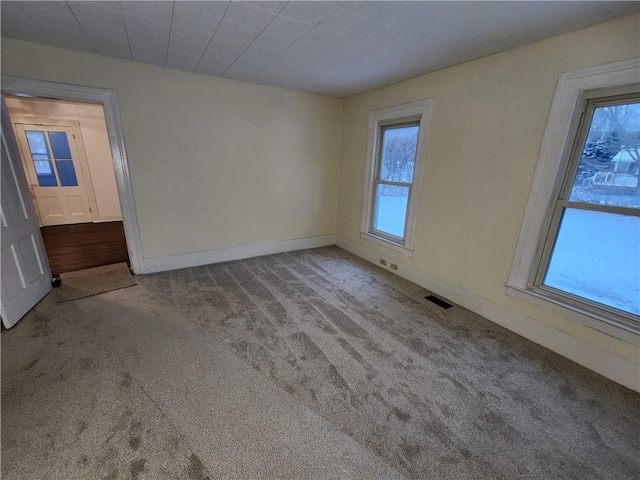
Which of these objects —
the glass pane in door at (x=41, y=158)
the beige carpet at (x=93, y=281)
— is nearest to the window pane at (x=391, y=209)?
the beige carpet at (x=93, y=281)

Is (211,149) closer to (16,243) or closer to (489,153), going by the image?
(16,243)

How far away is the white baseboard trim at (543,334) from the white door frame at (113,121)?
3440mm

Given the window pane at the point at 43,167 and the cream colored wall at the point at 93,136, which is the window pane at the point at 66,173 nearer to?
the window pane at the point at 43,167

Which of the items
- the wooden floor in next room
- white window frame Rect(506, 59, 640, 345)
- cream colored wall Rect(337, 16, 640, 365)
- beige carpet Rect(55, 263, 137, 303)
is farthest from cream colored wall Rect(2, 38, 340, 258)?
white window frame Rect(506, 59, 640, 345)

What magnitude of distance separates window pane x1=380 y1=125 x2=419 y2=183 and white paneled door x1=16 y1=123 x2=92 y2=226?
6.11 metres

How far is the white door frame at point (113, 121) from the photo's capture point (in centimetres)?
247

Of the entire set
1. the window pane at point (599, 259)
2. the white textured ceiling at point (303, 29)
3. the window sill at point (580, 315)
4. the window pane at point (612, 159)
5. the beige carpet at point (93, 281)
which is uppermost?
the white textured ceiling at point (303, 29)

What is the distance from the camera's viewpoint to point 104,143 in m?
5.69

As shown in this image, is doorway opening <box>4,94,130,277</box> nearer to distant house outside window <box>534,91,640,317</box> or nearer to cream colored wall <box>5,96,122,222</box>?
cream colored wall <box>5,96,122,222</box>

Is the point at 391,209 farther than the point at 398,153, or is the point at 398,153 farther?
the point at 391,209

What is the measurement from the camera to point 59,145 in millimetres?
5227

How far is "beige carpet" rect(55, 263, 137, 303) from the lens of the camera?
2.83 meters

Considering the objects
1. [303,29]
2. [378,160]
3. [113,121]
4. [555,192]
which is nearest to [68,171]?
[113,121]

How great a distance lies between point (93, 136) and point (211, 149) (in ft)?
13.1
